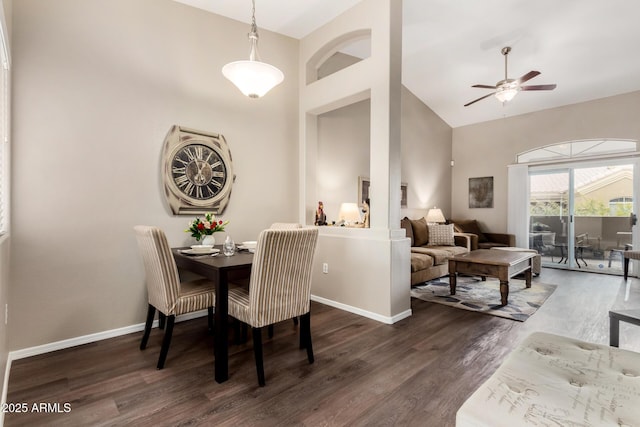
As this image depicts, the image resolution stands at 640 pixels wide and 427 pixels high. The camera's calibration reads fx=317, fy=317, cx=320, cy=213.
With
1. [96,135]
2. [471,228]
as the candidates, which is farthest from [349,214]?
[471,228]

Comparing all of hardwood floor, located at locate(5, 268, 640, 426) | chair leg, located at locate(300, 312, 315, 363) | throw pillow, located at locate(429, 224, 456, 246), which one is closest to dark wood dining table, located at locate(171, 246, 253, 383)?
hardwood floor, located at locate(5, 268, 640, 426)

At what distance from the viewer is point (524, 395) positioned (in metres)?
1.12

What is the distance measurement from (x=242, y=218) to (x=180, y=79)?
5.06ft

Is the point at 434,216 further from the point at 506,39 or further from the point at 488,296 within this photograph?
the point at 506,39

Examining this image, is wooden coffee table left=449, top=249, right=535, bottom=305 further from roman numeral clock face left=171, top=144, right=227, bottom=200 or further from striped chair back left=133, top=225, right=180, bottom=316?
striped chair back left=133, top=225, right=180, bottom=316

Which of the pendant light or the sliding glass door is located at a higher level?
the pendant light

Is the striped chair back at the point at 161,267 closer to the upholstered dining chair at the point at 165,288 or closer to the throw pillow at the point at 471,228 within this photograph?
the upholstered dining chair at the point at 165,288

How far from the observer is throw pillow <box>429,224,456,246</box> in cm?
577

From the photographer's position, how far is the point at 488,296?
4.13 m

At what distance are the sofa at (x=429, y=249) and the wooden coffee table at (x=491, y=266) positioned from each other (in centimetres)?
41

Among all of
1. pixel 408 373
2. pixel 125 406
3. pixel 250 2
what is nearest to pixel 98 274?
pixel 125 406

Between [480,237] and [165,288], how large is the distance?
630 cm

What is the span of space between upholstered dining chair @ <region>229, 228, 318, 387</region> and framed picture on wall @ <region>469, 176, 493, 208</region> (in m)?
6.12

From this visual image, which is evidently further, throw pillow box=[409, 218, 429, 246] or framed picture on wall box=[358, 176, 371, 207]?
throw pillow box=[409, 218, 429, 246]
